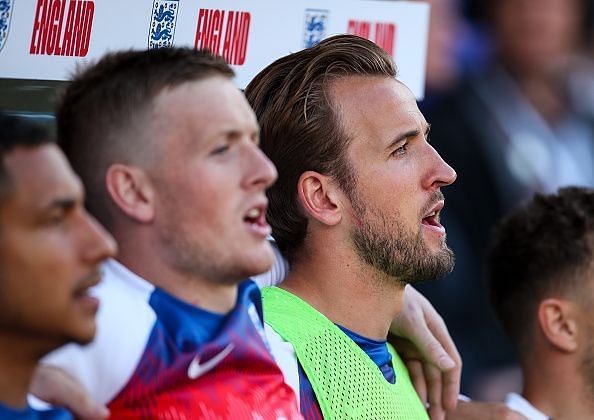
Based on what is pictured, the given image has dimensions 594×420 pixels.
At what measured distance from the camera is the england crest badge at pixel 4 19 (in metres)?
2.19

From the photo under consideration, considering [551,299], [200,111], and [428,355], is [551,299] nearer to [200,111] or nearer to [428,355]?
[428,355]

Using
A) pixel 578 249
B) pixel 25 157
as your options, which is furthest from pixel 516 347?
pixel 25 157

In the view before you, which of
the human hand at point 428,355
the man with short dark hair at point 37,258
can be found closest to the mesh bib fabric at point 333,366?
the human hand at point 428,355

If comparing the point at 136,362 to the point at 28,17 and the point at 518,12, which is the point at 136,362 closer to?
the point at 28,17

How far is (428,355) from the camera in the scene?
241cm

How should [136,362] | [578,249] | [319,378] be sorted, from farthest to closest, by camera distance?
[578,249] → [319,378] → [136,362]

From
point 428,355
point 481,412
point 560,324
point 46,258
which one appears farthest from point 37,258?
point 560,324

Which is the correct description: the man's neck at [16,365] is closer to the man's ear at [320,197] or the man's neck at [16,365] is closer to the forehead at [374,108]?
the man's ear at [320,197]

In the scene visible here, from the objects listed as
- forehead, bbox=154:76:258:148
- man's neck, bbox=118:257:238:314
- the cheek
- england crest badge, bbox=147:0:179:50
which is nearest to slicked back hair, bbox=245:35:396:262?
england crest badge, bbox=147:0:179:50

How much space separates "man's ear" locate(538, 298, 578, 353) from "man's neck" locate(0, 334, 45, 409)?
5.56ft

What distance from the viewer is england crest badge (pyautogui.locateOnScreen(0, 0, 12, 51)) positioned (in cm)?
219

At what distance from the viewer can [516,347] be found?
9.29ft

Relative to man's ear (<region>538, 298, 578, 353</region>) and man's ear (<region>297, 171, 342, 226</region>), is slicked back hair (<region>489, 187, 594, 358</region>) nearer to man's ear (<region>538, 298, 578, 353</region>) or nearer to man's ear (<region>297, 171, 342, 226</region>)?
man's ear (<region>538, 298, 578, 353</region>)

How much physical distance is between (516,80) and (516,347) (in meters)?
1.86
